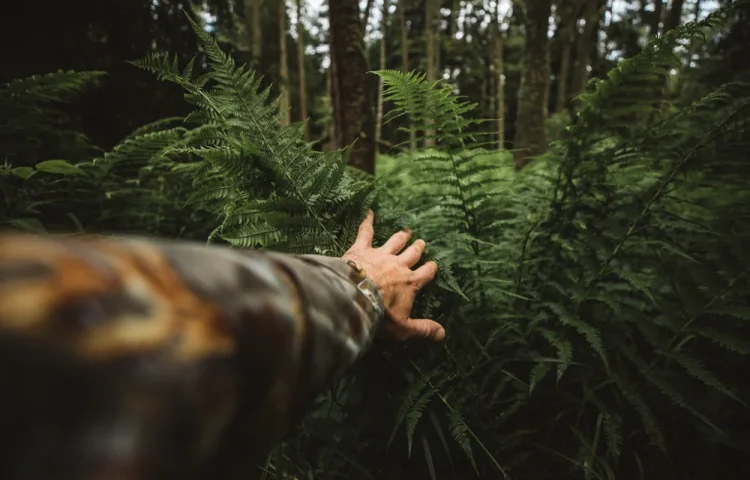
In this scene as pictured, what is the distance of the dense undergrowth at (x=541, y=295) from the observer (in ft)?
4.86

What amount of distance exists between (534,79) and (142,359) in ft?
20.7

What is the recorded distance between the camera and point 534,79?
5789 mm

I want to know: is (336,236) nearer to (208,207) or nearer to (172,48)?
(208,207)

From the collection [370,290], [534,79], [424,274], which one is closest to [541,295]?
[424,274]

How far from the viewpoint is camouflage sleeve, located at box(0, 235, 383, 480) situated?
17.8 inches

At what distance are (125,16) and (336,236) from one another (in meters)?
3.96

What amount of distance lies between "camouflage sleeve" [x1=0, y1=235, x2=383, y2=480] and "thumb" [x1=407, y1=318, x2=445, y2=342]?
2.07 feet

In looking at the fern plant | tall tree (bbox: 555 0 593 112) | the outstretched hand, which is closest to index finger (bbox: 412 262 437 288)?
the outstretched hand

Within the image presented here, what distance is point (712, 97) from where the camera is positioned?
4.94 feet

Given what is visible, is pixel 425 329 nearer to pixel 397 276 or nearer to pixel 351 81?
pixel 397 276

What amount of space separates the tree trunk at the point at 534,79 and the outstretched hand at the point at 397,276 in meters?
4.60

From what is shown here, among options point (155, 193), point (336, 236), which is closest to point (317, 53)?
point (155, 193)

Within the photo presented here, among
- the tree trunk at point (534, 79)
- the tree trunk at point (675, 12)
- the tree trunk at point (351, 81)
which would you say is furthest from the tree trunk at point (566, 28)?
the tree trunk at point (351, 81)

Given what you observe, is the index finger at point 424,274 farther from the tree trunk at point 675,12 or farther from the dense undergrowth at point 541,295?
the tree trunk at point 675,12
